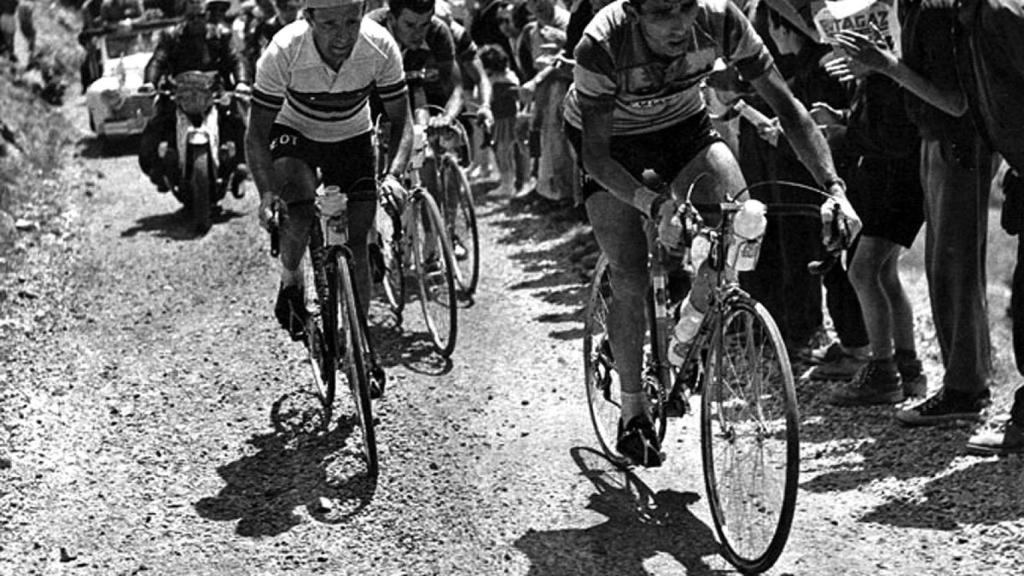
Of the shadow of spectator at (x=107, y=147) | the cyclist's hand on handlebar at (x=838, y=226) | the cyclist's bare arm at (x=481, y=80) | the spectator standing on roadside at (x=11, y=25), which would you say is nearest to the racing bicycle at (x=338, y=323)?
the cyclist's hand on handlebar at (x=838, y=226)

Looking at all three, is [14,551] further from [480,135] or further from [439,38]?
[480,135]

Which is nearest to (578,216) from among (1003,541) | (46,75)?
(1003,541)

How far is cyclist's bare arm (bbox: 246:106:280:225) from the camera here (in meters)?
8.12

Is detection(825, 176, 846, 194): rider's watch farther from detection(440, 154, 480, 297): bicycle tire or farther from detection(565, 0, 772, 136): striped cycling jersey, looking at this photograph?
detection(440, 154, 480, 297): bicycle tire

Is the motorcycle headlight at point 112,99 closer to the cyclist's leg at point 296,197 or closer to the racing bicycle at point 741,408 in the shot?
the cyclist's leg at point 296,197

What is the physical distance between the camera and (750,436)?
610cm

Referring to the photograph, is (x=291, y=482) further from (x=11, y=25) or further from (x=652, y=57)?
(x=11, y=25)

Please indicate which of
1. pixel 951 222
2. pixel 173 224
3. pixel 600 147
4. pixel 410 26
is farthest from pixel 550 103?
pixel 600 147

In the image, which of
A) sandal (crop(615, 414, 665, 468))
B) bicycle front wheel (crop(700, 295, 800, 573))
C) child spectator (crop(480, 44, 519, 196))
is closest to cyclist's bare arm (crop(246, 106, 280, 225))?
sandal (crop(615, 414, 665, 468))

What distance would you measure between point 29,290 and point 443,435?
17.3ft

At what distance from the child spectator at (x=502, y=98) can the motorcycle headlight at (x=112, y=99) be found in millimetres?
6476

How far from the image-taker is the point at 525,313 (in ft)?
36.9

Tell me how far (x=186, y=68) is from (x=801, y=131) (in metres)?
10.9

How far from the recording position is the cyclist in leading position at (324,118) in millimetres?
8156
